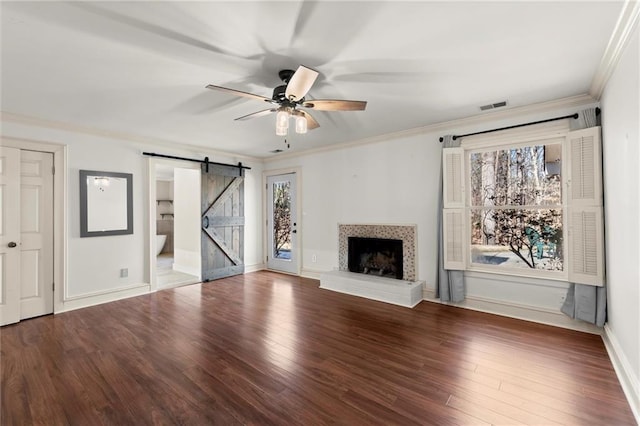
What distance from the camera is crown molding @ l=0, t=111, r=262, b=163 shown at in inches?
142

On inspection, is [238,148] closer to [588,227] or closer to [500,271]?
[500,271]

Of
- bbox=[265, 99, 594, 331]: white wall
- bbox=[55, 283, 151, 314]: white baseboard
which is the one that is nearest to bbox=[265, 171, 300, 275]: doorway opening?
bbox=[265, 99, 594, 331]: white wall

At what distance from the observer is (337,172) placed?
544cm

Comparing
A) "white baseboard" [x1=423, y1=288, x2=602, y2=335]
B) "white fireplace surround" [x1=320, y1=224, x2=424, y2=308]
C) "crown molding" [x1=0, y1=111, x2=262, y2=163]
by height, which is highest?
"crown molding" [x1=0, y1=111, x2=262, y2=163]

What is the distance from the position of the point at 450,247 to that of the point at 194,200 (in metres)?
4.97

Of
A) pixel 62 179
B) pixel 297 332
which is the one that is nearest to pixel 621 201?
pixel 297 332

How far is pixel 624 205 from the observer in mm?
2236

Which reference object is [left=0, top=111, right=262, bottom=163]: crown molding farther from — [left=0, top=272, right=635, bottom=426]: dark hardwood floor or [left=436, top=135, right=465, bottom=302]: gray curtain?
[left=436, top=135, right=465, bottom=302]: gray curtain

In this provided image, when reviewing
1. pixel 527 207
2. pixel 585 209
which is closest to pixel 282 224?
pixel 527 207

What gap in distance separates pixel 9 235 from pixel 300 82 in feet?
13.3

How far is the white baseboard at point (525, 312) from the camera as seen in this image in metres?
3.20

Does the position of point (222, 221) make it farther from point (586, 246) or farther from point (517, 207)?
point (586, 246)

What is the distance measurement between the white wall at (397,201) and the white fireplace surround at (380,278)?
0.11 meters

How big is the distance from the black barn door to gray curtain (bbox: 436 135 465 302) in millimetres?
3907
